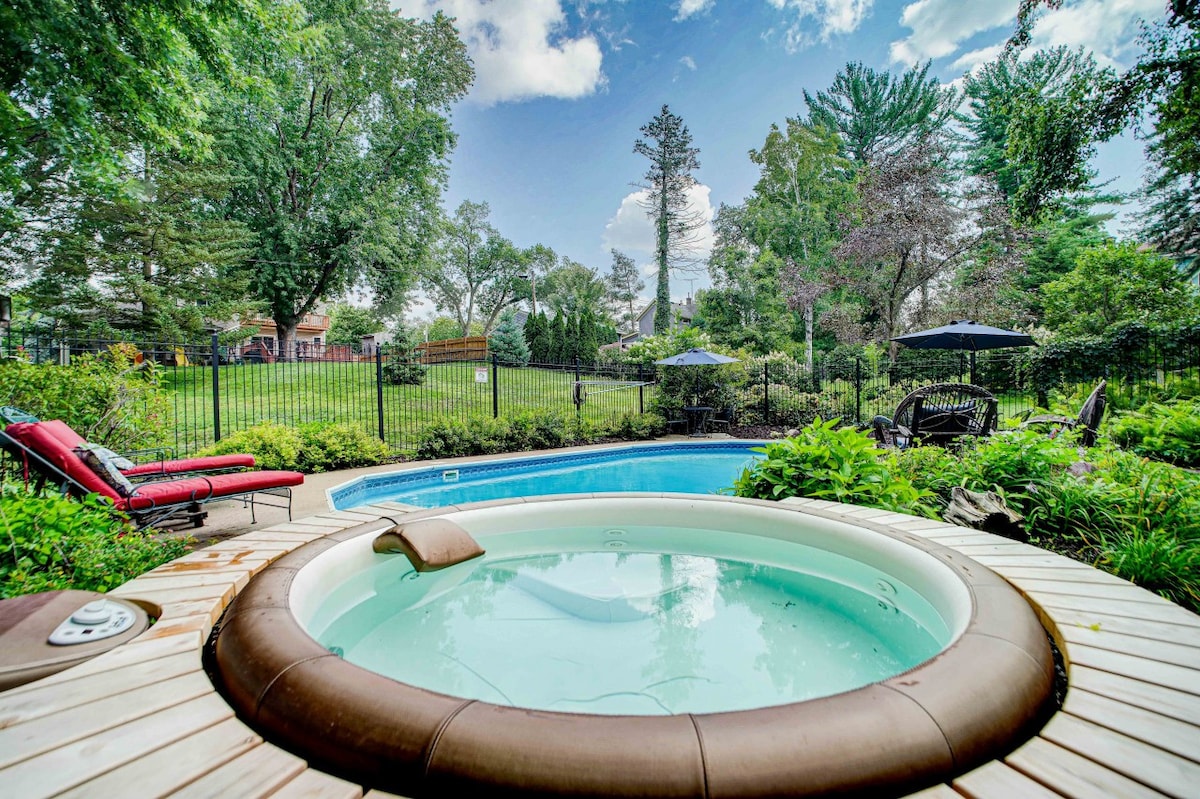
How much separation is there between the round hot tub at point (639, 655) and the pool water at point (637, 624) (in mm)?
12

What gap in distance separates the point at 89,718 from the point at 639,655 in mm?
1771

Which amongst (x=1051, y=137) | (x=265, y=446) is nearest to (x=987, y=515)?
(x=265, y=446)

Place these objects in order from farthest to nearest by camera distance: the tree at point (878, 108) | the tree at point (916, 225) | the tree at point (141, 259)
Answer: the tree at point (878, 108) → the tree at point (916, 225) → the tree at point (141, 259)

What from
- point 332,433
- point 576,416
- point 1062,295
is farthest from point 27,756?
point 1062,295

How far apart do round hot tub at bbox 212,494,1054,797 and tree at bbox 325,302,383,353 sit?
Answer: 101 ft

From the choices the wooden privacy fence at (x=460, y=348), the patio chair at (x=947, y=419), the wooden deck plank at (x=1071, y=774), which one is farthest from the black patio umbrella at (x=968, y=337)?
the wooden privacy fence at (x=460, y=348)

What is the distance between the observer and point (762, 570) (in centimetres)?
299

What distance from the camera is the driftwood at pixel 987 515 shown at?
290 centimetres

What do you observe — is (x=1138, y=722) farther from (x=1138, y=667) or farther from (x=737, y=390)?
(x=737, y=390)

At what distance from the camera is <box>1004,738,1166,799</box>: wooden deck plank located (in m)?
0.88

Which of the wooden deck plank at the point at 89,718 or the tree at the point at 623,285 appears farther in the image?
the tree at the point at 623,285

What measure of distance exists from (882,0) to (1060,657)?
49.4 feet

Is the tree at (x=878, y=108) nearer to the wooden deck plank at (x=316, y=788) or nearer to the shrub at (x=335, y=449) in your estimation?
the shrub at (x=335, y=449)

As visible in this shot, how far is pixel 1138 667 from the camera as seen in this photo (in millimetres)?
1266
